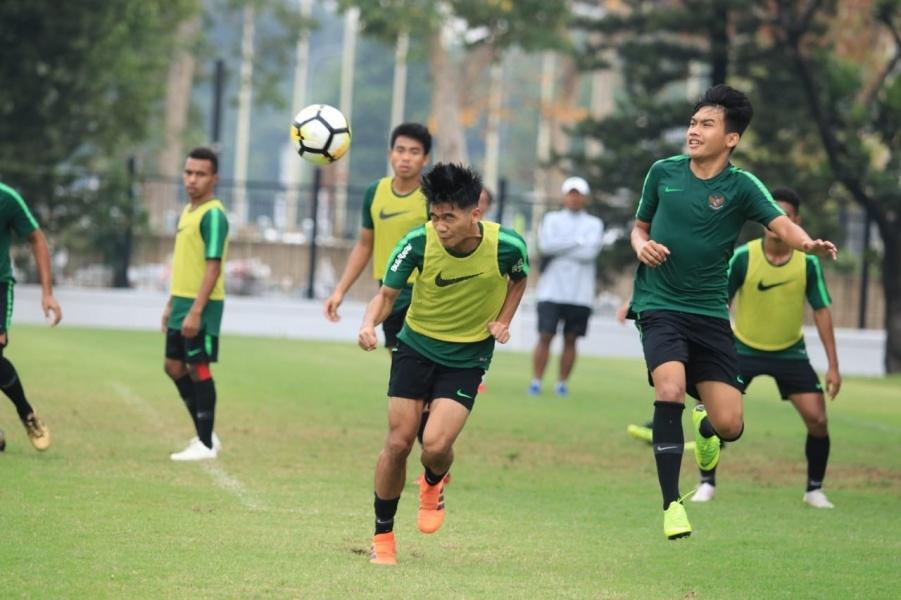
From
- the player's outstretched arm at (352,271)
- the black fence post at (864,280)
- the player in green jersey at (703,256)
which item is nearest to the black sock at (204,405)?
the player's outstretched arm at (352,271)

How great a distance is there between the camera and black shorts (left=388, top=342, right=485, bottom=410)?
24.6ft

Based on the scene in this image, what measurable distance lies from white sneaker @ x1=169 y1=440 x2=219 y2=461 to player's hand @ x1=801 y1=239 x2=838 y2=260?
4.85 m

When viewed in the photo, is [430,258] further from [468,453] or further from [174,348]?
[468,453]

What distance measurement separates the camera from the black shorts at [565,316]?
667 inches

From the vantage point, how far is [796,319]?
10094mm

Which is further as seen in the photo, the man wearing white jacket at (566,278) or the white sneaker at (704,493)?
the man wearing white jacket at (566,278)

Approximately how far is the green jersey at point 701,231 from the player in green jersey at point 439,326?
0.76 metres

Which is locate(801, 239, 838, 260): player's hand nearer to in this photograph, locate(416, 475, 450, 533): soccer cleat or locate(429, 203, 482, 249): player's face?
locate(429, 203, 482, 249): player's face

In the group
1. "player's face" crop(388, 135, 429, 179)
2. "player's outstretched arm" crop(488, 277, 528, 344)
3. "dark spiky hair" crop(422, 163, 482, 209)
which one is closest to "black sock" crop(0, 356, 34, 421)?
"player's face" crop(388, 135, 429, 179)

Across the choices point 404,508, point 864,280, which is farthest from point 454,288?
point 864,280

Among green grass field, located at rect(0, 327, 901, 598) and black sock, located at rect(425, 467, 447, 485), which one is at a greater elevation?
black sock, located at rect(425, 467, 447, 485)

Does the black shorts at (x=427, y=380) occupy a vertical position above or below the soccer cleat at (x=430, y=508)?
above

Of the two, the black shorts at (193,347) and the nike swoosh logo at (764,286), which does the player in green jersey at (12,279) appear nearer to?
the black shorts at (193,347)

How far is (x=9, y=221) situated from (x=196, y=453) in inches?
77.3
